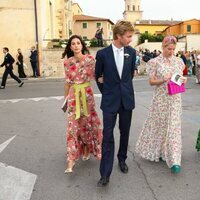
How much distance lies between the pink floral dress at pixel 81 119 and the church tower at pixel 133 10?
368 feet

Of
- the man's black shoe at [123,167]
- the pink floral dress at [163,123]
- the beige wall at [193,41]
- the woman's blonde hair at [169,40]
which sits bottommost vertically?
the man's black shoe at [123,167]

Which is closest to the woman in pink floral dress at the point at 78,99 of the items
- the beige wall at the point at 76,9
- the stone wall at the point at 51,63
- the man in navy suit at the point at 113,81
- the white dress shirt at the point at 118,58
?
the man in navy suit at the point at 113,81

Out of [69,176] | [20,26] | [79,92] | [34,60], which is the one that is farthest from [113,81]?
[20,26]

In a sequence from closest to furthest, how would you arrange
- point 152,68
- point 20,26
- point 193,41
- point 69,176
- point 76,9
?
point 69,176, point 152,68, point 20,26, point 193,41, point 76,9

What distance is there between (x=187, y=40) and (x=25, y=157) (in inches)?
1792

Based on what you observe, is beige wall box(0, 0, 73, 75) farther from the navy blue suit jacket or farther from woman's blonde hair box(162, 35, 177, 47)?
the navy blue suit jacket

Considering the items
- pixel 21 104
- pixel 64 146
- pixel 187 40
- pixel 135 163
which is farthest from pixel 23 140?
pixel 187 40

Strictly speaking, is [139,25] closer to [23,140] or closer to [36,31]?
[36,31]

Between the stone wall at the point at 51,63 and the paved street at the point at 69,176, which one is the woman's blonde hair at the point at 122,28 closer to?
the paved street at the point at 69,176

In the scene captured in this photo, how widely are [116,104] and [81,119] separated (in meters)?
0.87

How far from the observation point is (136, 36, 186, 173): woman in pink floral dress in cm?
472

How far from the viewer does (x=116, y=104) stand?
4.23 meters

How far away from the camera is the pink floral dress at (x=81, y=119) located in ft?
15.5

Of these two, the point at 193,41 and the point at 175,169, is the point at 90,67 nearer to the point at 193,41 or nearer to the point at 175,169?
the point at 175,169
